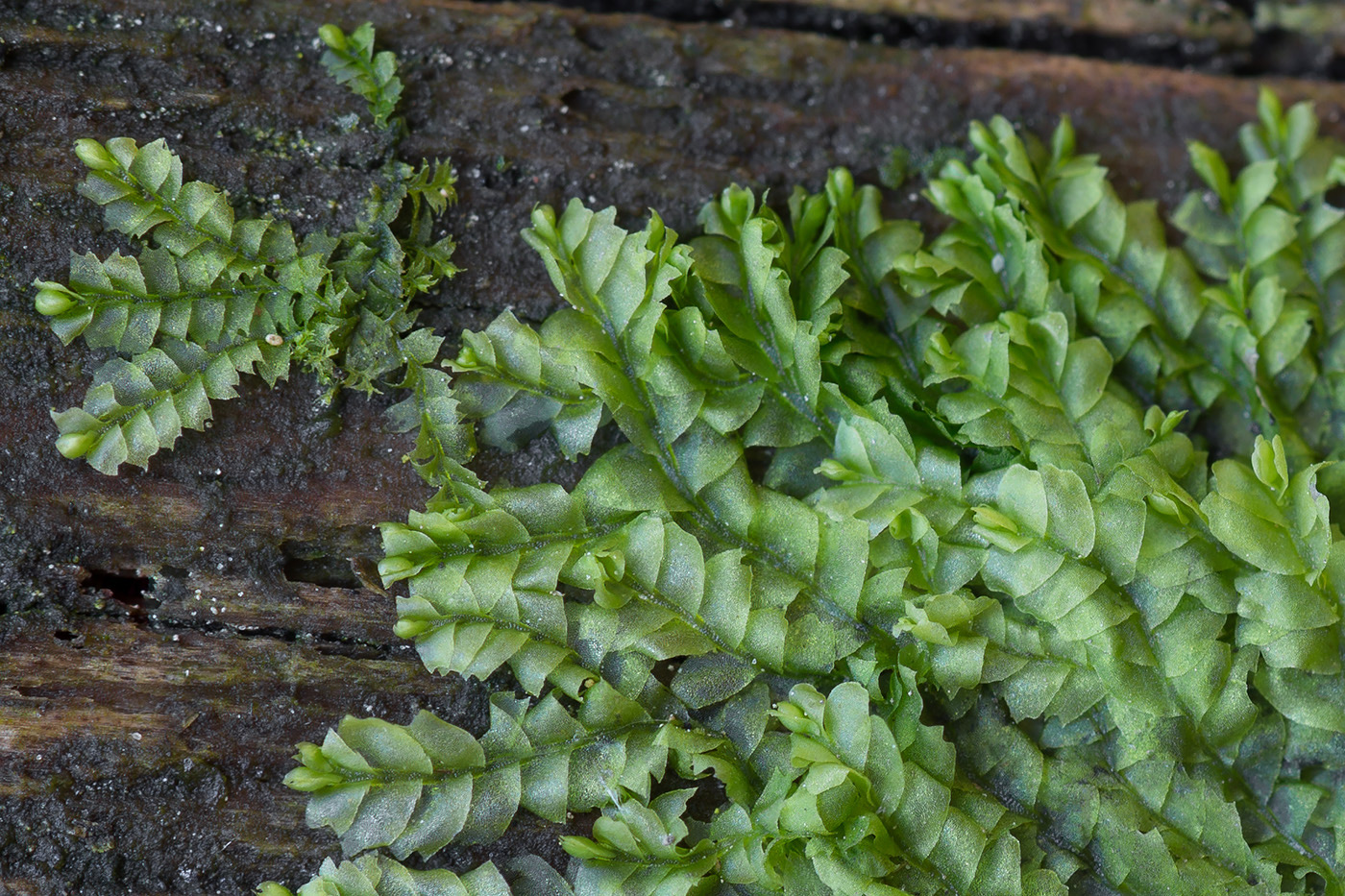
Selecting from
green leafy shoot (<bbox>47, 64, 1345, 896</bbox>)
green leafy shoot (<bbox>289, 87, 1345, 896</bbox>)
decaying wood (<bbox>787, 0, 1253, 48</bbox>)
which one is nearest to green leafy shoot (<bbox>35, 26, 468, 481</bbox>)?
green leafy shoot (<bbox>47, 64, 1345, 896</bbox>)

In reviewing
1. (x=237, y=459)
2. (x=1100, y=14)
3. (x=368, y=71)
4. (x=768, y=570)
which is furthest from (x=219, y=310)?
(x=1100, y=14)

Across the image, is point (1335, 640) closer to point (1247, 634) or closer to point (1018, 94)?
point (1247, 634)

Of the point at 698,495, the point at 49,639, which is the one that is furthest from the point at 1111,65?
the point at 49,639

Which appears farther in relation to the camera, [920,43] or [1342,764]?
[920,43]

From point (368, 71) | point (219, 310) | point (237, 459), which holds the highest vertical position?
point (368, 71)

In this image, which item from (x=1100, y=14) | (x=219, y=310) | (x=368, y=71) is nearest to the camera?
(x=219, y=310)

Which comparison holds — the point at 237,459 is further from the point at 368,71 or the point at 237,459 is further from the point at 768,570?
the point at 768,570

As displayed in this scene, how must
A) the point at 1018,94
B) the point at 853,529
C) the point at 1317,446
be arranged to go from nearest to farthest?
the point at 853,529
the point at 1317,446
the point at 1018,94

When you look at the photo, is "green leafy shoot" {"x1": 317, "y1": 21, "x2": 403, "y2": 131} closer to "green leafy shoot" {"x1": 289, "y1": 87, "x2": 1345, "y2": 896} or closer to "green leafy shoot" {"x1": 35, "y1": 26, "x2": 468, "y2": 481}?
"green leafy shoot" {"x1": 35, "y1": 26, "x2": 468, "y2": 481}

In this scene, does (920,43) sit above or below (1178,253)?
above
